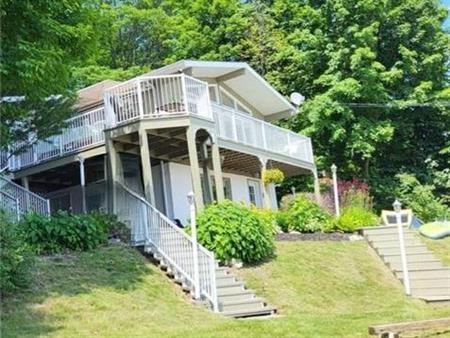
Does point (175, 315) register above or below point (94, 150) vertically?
below

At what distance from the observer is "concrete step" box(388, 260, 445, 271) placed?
1448 centimetres

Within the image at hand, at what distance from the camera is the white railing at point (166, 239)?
36.5 feet

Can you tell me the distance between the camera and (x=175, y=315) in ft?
31.0

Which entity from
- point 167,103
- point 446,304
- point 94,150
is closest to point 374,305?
point 446,304

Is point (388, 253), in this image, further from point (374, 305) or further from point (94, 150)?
point (94, 150)

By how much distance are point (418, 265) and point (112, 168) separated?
7.74 metres

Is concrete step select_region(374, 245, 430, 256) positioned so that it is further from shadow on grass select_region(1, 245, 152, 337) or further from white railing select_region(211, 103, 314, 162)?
shadow on grass select_region(1, 245, 152, 337)

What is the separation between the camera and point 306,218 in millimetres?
17094

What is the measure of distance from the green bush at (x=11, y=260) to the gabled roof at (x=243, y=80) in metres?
7.94

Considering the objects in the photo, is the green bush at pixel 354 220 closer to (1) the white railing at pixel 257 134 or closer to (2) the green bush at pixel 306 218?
(2) the green bush at pixel 306 218

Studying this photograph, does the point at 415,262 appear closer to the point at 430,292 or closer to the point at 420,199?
the point at 430,292

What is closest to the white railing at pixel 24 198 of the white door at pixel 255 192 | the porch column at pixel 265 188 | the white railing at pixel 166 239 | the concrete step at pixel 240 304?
the white railing at pixel 166 239

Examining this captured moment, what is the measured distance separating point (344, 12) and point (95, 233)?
1904cm

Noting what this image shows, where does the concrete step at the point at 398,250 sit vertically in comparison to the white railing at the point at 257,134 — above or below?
below
